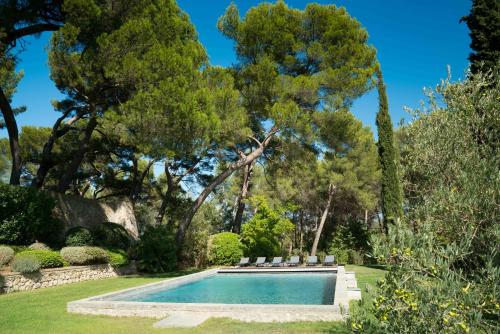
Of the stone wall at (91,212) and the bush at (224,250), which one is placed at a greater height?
the stone wall at (91,212)

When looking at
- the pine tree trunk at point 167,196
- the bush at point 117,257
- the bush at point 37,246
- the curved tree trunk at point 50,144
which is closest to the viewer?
the bush at point 37,246

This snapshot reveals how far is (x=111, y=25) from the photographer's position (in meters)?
14.0

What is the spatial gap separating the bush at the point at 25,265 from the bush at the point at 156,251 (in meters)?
5.41

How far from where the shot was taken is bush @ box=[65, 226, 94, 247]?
15.3 metres

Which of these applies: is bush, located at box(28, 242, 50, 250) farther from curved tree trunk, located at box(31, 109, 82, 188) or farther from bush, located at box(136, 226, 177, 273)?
bush, located at box(136, 226, 177, 273)

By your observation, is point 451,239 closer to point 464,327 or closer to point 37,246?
point 464,327

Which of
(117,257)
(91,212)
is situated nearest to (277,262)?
(117,257)

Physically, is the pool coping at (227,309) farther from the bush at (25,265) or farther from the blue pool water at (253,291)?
the bush at (25,265)

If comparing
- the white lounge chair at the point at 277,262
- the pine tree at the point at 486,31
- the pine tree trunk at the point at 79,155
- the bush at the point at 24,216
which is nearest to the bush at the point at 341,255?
the white lounge chair at the point at 277,262

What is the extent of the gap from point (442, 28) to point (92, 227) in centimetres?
1733

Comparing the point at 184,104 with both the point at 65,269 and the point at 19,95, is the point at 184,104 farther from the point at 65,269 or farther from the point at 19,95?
the point at 19,95

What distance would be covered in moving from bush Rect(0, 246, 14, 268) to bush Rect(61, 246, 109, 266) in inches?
87.6

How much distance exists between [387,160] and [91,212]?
14.1 meters

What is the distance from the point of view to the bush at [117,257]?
626 inches
